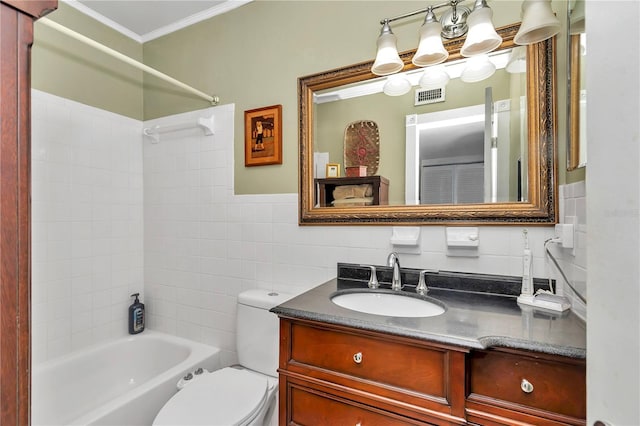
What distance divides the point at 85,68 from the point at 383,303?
220 cm

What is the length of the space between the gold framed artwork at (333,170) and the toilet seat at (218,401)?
3.35ft

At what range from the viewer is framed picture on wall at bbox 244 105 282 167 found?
171 centimetres

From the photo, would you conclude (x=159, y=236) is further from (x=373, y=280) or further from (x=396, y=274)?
(x=396, y=274)

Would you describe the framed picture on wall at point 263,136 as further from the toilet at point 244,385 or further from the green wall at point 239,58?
the toilet at point 244,385

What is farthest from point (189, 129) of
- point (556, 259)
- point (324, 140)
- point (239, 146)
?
point (556, 259)

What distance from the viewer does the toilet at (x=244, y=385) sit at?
3.91 feet

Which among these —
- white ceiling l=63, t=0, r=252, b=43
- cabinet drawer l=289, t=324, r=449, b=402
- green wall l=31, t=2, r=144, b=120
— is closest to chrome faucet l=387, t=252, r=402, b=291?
cabinet drawer l=289, t=324, r=449, b=402

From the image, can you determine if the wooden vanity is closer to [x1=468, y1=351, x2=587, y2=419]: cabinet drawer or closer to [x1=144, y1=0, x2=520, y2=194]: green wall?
[x1=468, y1=351, x2=587, y2=419]: cabinet drawer

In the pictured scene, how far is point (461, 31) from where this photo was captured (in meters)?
1.29

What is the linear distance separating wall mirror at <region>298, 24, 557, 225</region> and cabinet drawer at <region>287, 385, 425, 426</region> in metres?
0.77

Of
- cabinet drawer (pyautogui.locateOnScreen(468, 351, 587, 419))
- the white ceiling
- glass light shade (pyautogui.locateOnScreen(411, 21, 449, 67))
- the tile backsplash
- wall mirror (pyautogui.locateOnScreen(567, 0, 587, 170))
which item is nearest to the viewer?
cabinet drawer (pyautogui.locateOnScreen(468, 351, 587, 419))

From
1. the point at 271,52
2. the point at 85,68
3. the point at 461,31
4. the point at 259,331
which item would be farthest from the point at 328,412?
the point at 85,68

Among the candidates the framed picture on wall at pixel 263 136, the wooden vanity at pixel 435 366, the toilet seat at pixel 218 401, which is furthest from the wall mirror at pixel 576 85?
the toilet seat at pixel 218 401

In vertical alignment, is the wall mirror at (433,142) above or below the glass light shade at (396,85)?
below
